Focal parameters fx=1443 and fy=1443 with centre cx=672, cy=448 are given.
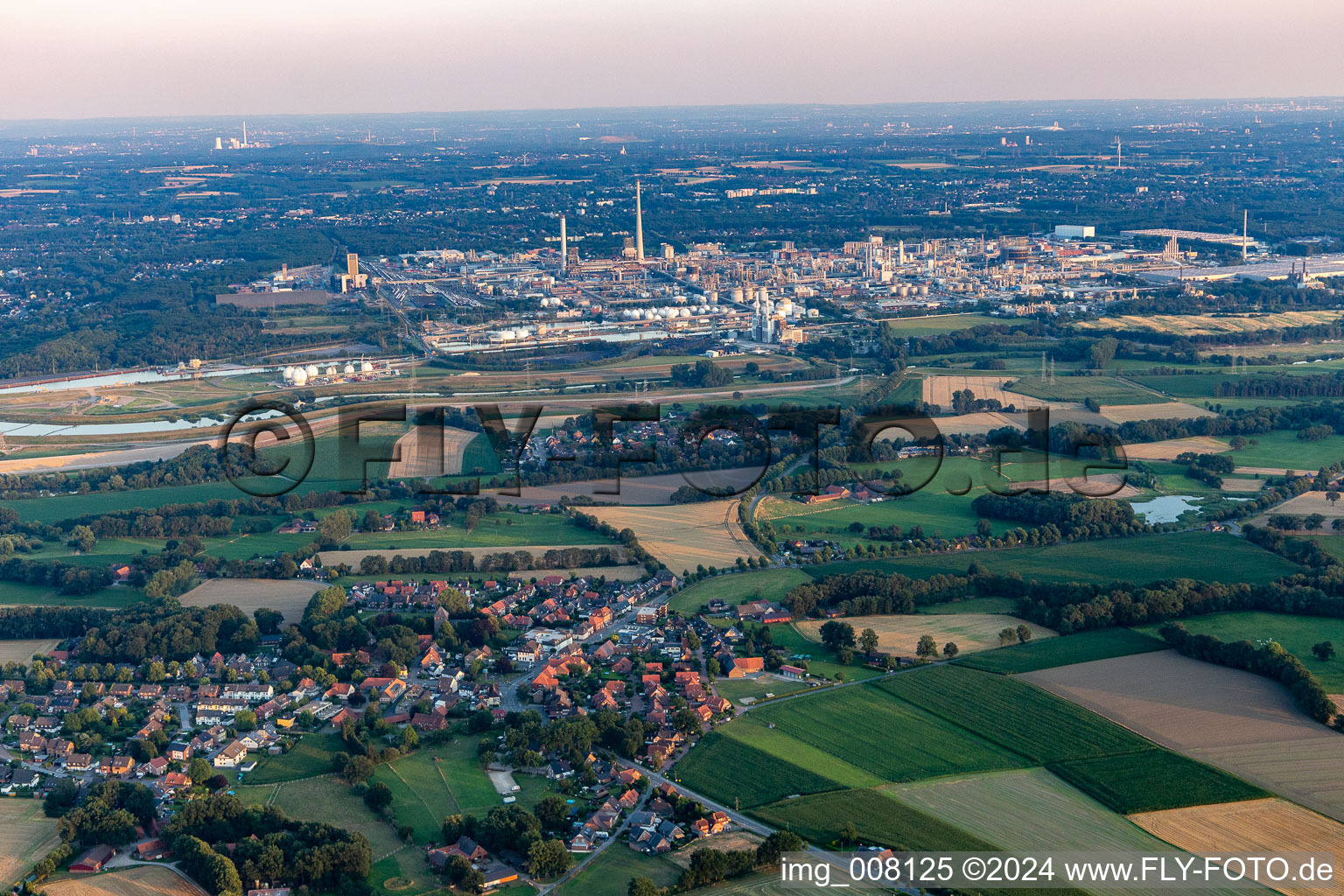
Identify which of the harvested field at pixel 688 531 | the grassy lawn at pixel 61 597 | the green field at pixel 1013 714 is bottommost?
the green field at pixel 1013 714

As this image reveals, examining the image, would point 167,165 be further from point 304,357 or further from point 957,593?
point 957,593

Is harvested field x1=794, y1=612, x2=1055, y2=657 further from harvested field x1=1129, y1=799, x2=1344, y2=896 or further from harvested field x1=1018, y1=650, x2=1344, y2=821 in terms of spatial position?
harvested field x1=1129, y1=799, x2=1344, y2=896

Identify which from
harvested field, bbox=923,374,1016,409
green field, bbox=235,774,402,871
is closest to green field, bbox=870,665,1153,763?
green field, bbox=235,774,402,871

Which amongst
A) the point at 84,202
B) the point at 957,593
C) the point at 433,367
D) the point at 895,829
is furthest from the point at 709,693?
the point at 84,202

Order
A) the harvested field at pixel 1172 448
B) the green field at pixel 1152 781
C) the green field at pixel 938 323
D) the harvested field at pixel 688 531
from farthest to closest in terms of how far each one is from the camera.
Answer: the green field at pixel 938 323, the harvested field at pixel 1172 448, the harvested field at pixel 688 531, the green field at pixel 1152 781

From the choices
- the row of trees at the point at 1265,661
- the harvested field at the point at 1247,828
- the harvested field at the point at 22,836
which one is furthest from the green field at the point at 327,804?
the row of trees at the point at 1265,661

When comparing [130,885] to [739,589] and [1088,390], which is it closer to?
[739,589]

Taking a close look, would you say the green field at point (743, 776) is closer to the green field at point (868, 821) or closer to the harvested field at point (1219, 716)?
the green field at point (868, 821)
